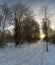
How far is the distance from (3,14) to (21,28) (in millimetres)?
6374

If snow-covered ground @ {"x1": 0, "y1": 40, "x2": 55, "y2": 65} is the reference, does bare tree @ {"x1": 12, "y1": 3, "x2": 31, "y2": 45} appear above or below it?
above

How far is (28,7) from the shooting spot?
44.8 meters

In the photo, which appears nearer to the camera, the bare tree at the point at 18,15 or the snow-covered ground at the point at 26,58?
the snow-covered ground at the point at 26,58

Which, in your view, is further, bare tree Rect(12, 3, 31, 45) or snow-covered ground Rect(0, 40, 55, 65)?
bare tree Rect(12, 3, 31, 45)

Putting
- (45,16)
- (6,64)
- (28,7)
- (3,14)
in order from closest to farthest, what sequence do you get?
(6,64), (45,16), (3,14), (28,7)

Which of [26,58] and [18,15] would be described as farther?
[18,15]

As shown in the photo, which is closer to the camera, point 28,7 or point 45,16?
point 45,16

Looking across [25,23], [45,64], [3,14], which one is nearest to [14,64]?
[45,64]

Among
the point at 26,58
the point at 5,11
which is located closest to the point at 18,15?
the point at 5,11

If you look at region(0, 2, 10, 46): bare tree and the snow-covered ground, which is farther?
region(0, 2, 10, 46): bare tree

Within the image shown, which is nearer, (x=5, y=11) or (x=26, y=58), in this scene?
(x=26, y=58)

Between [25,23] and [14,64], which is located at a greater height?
[25,23]

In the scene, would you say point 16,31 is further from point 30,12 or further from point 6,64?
point 6,64

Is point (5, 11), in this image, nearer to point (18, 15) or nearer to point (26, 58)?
point (18, 15)
